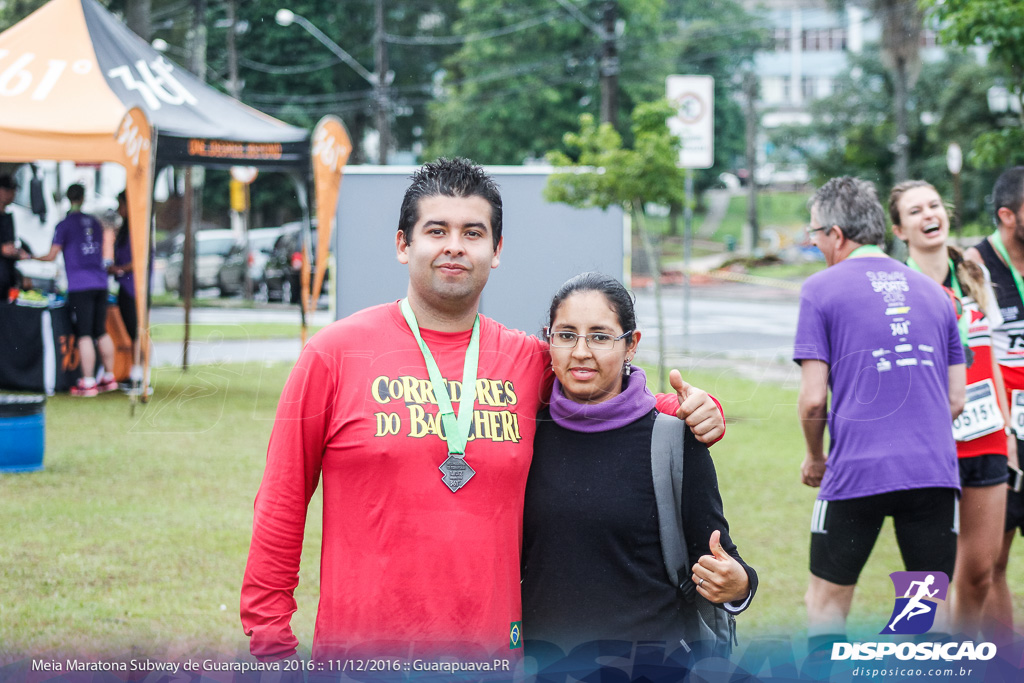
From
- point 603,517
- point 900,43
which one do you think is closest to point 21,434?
point 603,517

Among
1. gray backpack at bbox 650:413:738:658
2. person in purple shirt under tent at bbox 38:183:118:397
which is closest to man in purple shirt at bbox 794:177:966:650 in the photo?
gray backpack at bbox 650:413:738:658

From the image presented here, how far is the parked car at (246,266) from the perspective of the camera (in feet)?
76.6

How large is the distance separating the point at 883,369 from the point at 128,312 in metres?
9.12

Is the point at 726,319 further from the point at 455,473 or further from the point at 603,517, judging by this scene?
the point at 455,473

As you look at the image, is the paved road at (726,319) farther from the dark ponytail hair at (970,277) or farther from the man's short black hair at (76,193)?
the dark ponytail hair at (970,277)

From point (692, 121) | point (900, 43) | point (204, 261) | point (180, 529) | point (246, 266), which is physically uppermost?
point (900, 43)

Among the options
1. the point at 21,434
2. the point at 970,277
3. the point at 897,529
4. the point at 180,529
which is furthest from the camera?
the point at 21,434

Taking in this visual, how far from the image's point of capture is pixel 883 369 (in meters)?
2.89

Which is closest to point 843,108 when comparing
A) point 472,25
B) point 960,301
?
point 472,25

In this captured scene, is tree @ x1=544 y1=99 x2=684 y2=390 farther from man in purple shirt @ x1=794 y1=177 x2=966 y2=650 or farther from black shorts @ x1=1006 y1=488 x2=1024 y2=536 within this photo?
man in purple shirt @ x1=794 y1=177 x2=966 y2=650

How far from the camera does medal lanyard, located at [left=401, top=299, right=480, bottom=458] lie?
1.80 m

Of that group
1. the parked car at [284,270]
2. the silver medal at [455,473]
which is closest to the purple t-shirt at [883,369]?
the silver medal at [455,473]

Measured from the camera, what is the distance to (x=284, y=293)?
2323cm

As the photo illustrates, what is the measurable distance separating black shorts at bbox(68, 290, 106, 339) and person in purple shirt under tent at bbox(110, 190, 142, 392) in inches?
23.4
